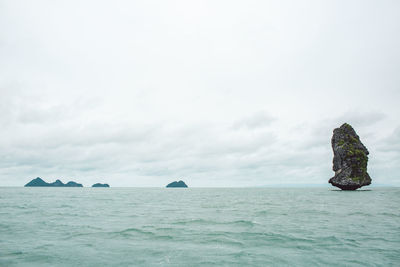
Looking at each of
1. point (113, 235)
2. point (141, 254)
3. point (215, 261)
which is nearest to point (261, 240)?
point (215, 261)

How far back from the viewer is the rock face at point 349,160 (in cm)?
8925

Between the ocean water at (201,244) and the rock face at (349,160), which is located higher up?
the rock face at (349,160)

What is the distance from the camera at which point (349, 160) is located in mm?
90250

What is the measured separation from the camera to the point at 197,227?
20172 mm

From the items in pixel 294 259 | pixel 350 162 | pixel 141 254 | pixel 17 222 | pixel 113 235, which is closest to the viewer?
pixel 294 259

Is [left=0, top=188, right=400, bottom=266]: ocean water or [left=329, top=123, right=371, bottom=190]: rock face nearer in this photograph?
[left=0, top=188, right=400, bottom=266]: ocean water

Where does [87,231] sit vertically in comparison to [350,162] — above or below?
below

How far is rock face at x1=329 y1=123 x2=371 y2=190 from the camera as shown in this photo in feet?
293

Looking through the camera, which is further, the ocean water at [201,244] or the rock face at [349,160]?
the rock face at [349,160]

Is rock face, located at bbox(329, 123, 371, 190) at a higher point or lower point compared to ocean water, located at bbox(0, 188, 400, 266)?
higher

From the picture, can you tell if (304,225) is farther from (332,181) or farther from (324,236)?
(332,181)

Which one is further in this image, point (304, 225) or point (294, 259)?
point (304, 225)

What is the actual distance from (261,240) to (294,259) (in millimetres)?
3832

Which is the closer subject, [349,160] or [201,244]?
[201,244]
